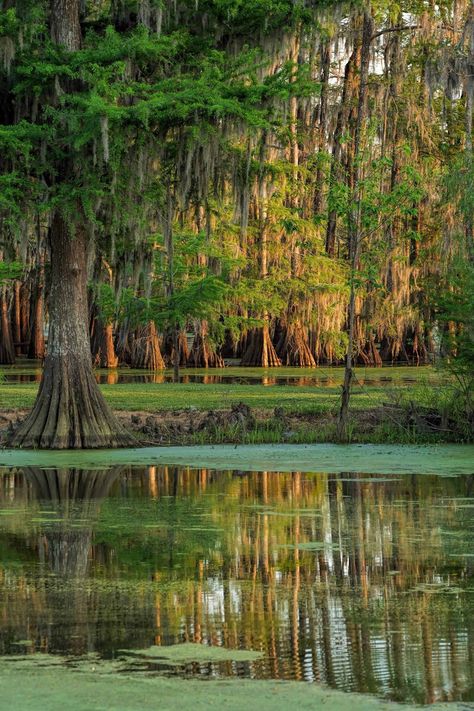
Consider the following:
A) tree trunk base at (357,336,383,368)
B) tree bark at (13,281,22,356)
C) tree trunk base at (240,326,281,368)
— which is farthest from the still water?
tree bark at (13,281,22,356)

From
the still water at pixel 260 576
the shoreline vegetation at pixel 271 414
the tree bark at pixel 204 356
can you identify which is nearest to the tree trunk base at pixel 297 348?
the tree bark at pixel 204 356

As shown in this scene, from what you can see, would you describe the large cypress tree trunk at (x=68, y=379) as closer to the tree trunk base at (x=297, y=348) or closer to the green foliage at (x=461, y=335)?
the green foliage at (x=461, y=335)

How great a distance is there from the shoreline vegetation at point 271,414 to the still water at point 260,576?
452cm

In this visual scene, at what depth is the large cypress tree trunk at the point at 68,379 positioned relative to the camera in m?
16.4

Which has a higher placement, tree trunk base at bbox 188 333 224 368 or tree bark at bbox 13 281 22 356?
tree bark at bbox 13 281 22 356

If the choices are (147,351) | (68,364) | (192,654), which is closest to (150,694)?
(192,654)

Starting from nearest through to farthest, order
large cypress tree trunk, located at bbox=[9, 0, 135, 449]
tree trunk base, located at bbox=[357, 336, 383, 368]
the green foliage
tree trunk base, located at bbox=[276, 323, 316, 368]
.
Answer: large cypress tree trunk, located at bbox=[9, 0, 135, 449] → the green foliage → tree trunk base, located at bbox=[276, 323, 316, 368] → tree trunk base, located at bbox=[357, 336, 383, 368]

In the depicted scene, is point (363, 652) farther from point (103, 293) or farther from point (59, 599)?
point (103, 293)

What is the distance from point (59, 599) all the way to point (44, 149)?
8.89 m

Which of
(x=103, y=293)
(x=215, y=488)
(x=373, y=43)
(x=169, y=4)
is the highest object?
(x=373, y=43)

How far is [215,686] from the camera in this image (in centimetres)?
558

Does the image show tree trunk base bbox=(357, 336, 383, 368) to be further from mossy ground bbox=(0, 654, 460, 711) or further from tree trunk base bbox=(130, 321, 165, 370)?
mossy ground bbox=(0, 654, 460, 711)

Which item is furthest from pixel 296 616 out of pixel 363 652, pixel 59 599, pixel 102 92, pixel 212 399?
pixel 212 399

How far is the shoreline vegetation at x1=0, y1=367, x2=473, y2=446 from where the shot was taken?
17750 mm
